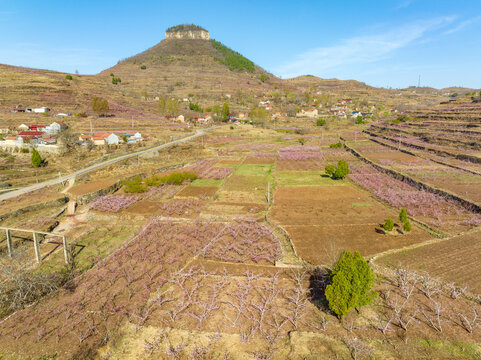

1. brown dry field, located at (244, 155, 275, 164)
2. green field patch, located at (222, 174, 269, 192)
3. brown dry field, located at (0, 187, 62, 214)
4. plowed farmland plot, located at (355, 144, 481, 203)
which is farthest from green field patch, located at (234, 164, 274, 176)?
brown dry field, located at (0, 187, 62, 214)

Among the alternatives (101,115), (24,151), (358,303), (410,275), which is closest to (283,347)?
(358,303)

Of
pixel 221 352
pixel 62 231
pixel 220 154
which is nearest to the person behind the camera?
pixel 221 352

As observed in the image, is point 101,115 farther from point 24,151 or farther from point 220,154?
point 220,154

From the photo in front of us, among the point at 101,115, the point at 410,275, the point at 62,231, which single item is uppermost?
the point at 101,115

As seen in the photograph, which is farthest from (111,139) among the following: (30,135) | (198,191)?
(198,191)

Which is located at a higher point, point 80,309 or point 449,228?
point 449,228

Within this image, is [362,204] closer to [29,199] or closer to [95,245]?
[95,245]

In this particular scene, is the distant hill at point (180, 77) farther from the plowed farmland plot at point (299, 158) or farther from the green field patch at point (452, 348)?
the green field patch at point (452, 348)
